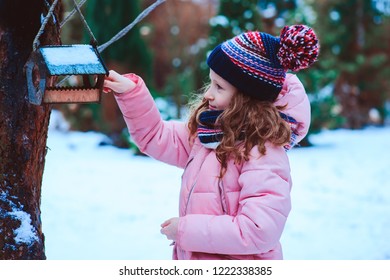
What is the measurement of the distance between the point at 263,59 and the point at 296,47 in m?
0.11

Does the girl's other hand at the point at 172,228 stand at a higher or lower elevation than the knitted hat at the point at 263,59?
lower

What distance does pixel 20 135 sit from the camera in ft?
6.51

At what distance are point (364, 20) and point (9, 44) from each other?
13.1m

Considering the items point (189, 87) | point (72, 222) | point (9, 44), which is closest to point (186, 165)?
point (9, 44)

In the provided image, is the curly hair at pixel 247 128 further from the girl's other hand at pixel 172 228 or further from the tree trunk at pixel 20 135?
the tree trunk at pixel 20 135

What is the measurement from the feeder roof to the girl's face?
405 millimetres

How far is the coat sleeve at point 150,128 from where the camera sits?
6.56ft

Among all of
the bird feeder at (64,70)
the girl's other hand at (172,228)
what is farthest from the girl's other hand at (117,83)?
the girl's other hand at (172,228)

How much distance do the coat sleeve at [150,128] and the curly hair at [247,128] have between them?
27cm

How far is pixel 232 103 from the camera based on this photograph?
6.27 ft

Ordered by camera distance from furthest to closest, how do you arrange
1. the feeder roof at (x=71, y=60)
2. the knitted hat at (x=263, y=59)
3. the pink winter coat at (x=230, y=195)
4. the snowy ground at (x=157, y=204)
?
1. the snowy ground at (x=157, y=204)
2. the knitted hat at (x=263, y=59)
3. the pink winter coat at (x=230, y=195)
4. the feeder roof at (x=71, y=60)

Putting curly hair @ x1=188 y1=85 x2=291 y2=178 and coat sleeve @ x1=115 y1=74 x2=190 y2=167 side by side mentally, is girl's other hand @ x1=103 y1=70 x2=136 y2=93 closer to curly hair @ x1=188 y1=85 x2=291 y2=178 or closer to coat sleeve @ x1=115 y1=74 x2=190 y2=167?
coat sleeve @ x1=115 y1=74 x2=190 y2=167
